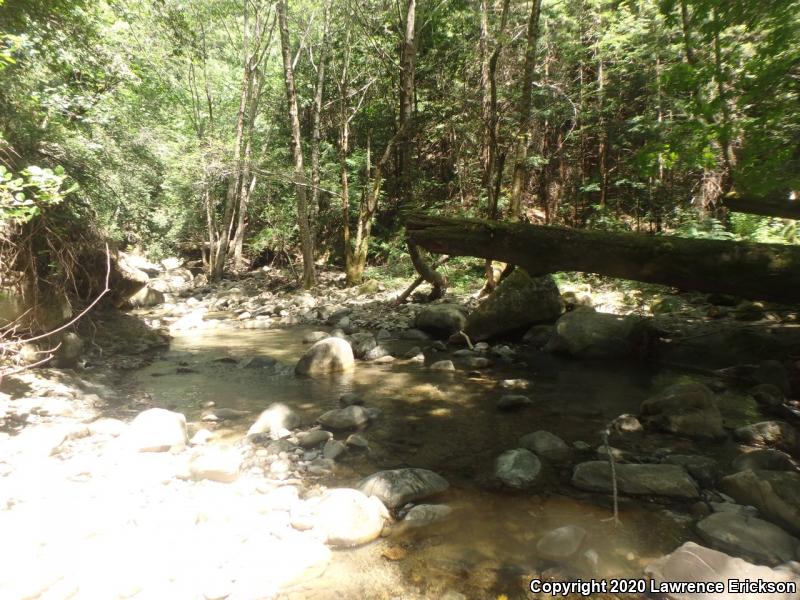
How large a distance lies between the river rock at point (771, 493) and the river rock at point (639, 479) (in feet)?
0.84

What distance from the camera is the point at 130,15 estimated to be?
8633mm

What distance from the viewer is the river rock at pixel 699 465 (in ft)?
11.6

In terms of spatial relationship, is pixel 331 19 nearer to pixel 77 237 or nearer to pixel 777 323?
pixel 77 237

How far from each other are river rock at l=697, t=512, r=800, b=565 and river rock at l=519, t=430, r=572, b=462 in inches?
48.8

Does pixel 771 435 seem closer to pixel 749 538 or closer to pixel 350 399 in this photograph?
pixel 749 538

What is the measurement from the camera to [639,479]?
3.50 m

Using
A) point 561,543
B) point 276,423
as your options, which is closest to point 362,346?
point 276,423

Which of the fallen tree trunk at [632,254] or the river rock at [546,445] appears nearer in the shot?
the river rock at [546,445]

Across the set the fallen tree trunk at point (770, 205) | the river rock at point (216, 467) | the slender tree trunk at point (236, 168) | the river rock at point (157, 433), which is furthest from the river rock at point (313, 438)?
the slender tree trunk at point (236, 168)

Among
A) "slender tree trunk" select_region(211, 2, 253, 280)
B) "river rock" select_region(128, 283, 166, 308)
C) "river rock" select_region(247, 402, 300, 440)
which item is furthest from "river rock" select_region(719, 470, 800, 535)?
"slender tree trunk" select_region(211, 2, 253, 280)

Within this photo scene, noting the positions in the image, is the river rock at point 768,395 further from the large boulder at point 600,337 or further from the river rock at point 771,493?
the river rock at point 771,493

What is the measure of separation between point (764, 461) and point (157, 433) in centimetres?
515

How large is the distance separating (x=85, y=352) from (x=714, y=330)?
33.1ft

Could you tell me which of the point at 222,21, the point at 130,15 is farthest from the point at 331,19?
the point at 130,15
